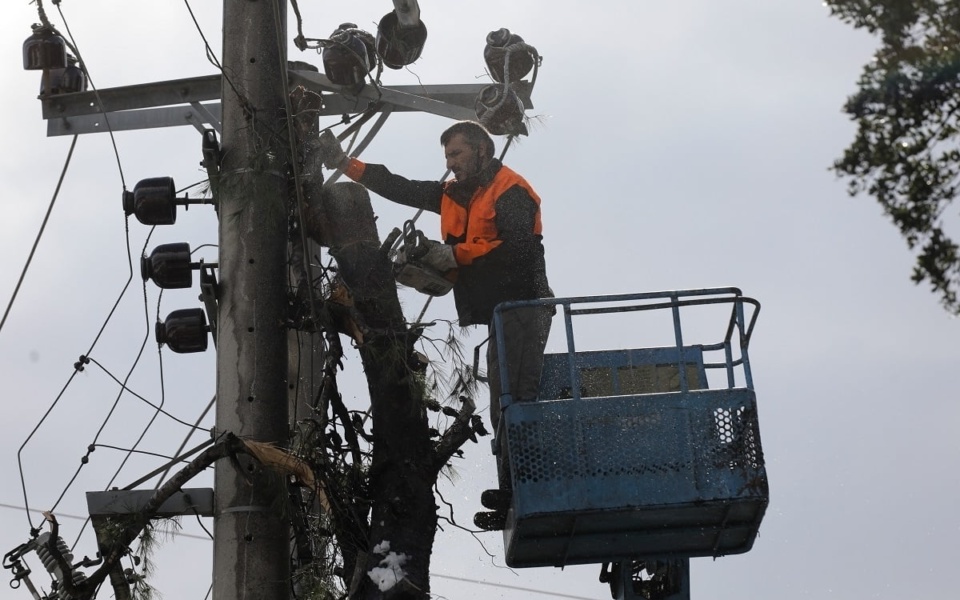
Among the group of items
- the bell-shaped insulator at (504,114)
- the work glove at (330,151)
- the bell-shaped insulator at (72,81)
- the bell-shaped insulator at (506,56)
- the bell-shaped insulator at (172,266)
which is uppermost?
the bell-shaped insulator at (72,81)

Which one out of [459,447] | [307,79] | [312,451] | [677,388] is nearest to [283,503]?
[312,451]

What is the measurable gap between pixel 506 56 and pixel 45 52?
356 centimetres

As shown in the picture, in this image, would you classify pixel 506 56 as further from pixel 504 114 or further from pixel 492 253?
pixel 492 253

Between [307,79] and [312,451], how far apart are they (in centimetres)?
333

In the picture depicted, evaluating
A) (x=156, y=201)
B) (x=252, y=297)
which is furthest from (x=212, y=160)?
(x=252, y=297)

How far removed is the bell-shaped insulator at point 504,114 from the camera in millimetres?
12031

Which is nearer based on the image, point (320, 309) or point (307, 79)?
point (320, 309)

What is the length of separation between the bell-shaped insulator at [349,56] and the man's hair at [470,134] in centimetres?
124

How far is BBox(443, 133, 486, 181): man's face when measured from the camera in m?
11.2

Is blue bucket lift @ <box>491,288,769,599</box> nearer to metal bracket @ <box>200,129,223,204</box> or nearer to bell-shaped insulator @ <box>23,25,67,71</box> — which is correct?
metal bracket @ <box>200,129,223,204</box>

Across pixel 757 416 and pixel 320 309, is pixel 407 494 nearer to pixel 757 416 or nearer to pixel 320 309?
pixel 320 309

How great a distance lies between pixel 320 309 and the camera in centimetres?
1054

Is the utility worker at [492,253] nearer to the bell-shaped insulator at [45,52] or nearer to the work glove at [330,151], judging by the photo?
the work glove at [330,151]

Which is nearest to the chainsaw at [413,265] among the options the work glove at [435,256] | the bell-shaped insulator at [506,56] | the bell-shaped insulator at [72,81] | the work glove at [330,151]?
the work glove at [435,256]
